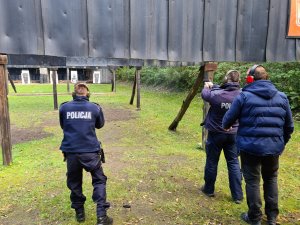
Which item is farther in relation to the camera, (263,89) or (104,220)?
(104,220)

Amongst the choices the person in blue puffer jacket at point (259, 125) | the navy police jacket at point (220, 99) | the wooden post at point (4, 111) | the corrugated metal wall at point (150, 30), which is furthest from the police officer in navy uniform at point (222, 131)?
the wooden post at point (4, 111)

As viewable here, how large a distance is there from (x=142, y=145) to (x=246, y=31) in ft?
19.8

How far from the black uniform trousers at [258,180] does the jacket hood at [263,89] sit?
2.60ft

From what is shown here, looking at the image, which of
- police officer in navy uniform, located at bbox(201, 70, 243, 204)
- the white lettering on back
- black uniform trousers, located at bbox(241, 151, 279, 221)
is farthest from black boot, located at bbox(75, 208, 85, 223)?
black uniform trousers, located at bbox(241, 151, 279, 221)

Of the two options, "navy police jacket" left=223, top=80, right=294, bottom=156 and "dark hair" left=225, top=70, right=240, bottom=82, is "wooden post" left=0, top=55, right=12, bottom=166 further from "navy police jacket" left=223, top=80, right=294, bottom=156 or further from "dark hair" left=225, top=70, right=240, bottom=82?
"navy police jacket" left=223, top=80, right=294, bottom=156

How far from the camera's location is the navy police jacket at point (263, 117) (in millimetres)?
3744

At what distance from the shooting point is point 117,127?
39.1ft

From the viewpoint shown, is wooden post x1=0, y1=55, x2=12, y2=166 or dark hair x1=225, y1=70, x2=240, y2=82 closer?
dark hair x1=225, y1=70, x2=240, y2=82

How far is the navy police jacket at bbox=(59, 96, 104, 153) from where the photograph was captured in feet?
13.4

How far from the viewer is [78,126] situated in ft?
13.4

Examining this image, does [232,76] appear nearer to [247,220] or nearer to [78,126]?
[247,220]

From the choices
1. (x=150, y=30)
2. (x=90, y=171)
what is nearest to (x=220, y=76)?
(x=90, y=171)

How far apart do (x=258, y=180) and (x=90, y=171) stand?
2.26 metres

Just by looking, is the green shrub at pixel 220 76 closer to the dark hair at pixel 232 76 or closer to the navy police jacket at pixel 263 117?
the dark hair at pixel 232 76
